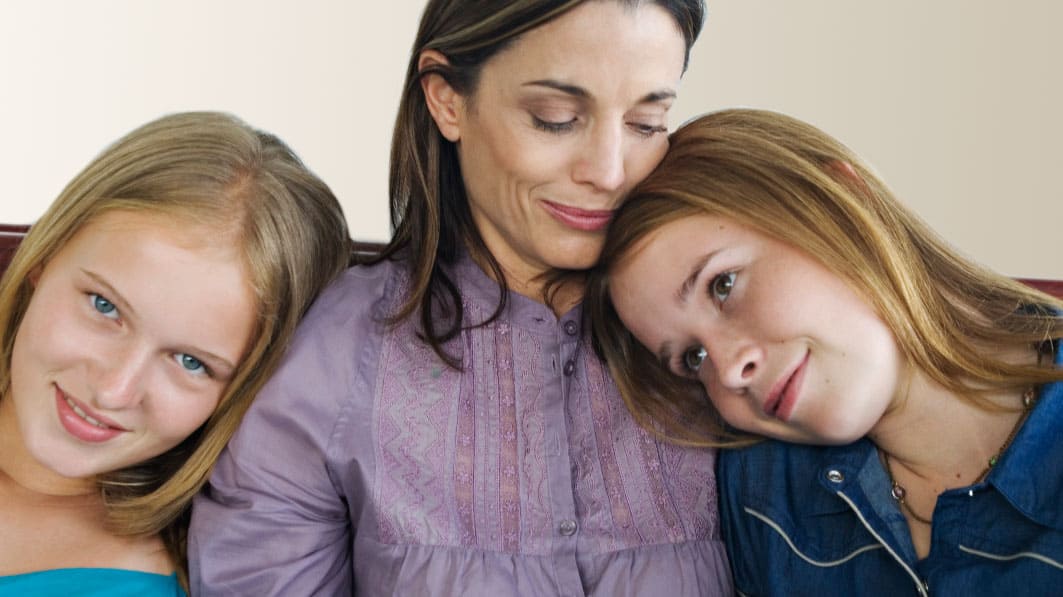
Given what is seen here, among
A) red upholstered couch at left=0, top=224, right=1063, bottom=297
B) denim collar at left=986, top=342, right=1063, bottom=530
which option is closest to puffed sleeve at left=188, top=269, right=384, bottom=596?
red upholstered couch at left=0, top=224, right=1063, bottom=297

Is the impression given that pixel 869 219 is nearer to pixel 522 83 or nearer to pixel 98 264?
pixel 522 83

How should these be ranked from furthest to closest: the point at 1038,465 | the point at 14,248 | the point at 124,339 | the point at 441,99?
the point at 14,248 → the point at 441,99 → the point at 124,339 → the point at 1038,465

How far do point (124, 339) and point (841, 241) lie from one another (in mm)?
891

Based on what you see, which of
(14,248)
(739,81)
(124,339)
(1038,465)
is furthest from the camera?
(739,81)

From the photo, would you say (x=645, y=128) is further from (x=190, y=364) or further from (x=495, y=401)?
(x=190, y=364)

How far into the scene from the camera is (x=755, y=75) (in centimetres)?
334

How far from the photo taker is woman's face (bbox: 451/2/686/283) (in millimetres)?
1521

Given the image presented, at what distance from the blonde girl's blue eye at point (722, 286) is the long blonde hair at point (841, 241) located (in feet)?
0.22

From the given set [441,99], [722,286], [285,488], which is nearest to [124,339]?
[285,488]

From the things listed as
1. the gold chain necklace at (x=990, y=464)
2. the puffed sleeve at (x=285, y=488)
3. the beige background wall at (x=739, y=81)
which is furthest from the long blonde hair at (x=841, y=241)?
the beige background wall at (x=739, y=81)

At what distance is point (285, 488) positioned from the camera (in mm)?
1549

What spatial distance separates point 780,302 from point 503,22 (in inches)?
19.2

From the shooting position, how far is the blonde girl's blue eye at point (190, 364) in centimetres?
158

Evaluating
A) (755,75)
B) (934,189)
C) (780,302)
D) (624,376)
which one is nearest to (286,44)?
(755,75)
